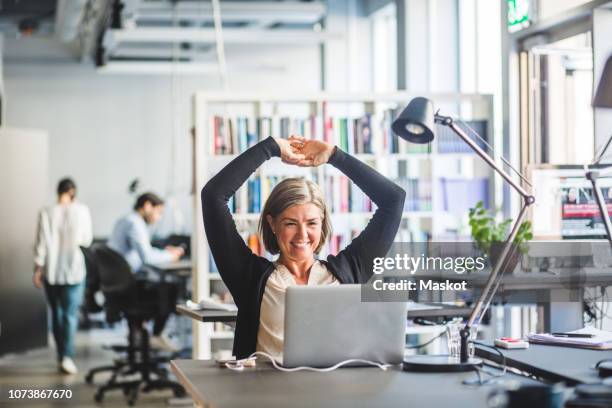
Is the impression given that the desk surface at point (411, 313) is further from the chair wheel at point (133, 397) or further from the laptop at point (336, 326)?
the chair wheel at point (133, 397)

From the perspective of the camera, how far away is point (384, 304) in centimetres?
294

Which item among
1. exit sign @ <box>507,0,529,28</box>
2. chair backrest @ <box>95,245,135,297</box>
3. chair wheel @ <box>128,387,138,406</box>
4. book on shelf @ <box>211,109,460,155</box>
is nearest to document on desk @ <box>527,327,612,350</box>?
book on shelf @ <box>211,109,460,155</box>

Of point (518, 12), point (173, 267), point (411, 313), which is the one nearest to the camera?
point (411, 313)

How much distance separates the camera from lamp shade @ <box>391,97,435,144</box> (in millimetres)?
2836

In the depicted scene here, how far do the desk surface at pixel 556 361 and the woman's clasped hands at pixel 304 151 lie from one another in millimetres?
814

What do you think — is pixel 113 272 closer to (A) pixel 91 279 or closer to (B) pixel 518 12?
(A) pixel 91 279

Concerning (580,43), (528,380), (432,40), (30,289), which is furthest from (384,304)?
(30,289)

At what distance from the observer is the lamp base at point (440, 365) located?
2.90 m

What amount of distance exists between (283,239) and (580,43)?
387cm

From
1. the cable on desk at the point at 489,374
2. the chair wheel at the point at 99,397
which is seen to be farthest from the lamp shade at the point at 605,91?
the chair wheel at the point at 99,397

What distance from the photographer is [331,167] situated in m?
7.20

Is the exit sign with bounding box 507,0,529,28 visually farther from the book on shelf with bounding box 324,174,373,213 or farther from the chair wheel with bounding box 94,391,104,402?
the chair wheel with bounding box 94,391,104,402

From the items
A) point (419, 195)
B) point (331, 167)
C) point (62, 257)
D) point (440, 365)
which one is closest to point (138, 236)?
point (62, 257)

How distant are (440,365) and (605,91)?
3.07m
